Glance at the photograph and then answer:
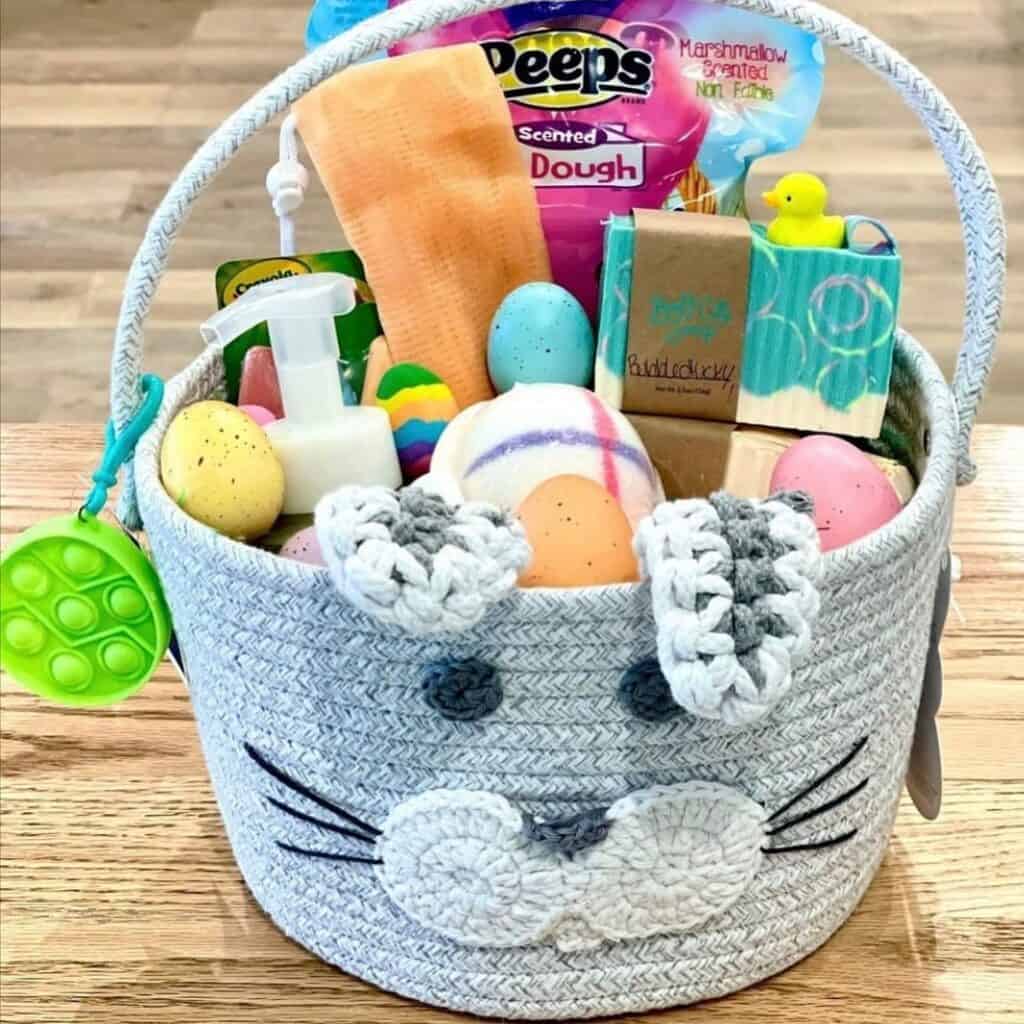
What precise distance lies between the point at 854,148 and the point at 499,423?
125 cm

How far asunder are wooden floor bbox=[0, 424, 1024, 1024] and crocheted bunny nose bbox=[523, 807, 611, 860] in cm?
11

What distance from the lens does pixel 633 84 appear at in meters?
0.65

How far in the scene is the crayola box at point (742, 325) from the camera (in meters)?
0.58

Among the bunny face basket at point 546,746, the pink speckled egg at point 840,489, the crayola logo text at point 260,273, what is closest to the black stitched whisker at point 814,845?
the bunny face basket at point 546,746

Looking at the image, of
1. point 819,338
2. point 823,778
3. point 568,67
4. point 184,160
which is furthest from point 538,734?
point 184,160

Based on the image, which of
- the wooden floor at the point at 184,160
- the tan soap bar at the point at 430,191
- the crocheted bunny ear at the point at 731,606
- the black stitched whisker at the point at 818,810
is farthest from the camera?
the wooden floor at the point at 184,160

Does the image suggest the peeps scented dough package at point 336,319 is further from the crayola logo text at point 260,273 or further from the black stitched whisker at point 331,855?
the black stitched whisker at point 331,855

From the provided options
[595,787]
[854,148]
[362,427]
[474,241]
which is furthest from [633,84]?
[854,148]

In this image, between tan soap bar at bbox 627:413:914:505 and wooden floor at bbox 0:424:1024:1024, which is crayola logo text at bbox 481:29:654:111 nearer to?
tan soap bar at bbox 627:413:914:505

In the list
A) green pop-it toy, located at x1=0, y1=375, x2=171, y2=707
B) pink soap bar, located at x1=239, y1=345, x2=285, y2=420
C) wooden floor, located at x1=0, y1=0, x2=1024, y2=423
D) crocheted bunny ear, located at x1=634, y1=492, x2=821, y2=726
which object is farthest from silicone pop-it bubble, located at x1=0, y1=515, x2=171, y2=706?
wooden floor, located at x1=0, y1=0, x2=1024, y2=423

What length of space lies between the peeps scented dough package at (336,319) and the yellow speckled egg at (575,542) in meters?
0.19

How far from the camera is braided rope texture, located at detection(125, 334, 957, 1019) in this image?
0.48 meters

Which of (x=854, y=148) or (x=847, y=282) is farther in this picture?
(x=854, y=148)

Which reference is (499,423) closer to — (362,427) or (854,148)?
(362,427)
